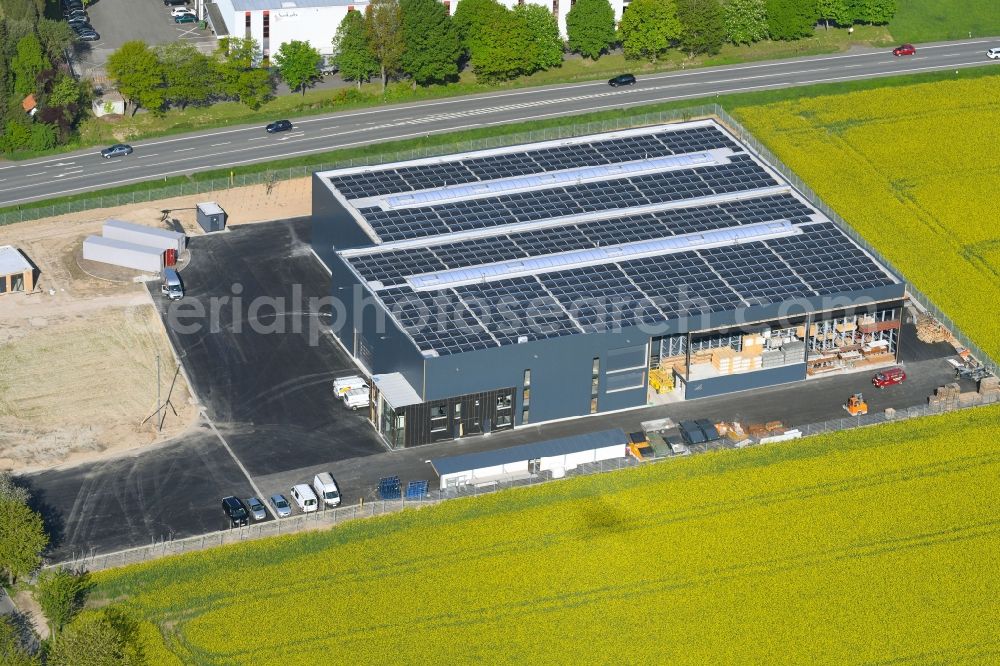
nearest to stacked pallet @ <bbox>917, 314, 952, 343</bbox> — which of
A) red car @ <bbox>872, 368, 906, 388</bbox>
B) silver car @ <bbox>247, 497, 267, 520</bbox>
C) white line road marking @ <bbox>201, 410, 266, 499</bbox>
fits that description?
red car @ <bbox>872, 368, 906, 388</bbox>

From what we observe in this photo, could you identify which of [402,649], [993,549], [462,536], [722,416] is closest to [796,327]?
[722,416]

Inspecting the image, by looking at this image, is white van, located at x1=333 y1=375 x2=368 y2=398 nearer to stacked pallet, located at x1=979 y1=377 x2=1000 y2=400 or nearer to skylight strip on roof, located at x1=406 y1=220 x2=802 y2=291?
skylight strip on roof, located at x1=406 y1=220 x2=802 y2=291

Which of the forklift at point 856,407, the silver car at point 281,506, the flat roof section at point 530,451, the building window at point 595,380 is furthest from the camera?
the forklift at point 856,407

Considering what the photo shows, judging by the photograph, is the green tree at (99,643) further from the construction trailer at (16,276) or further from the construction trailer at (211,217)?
the construction trailer at (211,217)

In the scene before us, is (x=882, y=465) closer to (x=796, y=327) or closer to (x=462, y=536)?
(x=796, y=327)

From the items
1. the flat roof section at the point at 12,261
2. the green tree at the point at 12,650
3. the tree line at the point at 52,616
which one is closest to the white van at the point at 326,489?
the tree line at the point at 52,616
